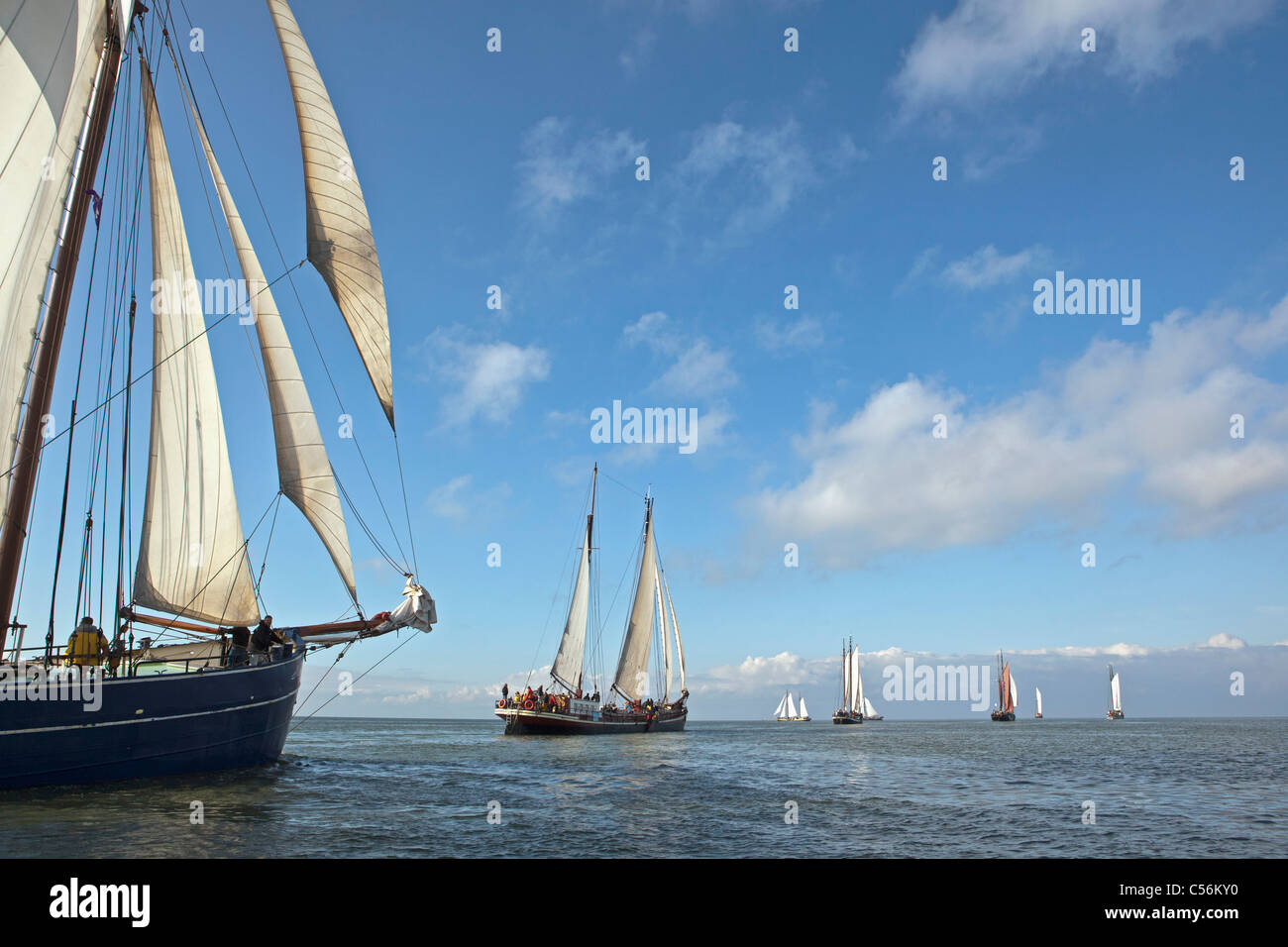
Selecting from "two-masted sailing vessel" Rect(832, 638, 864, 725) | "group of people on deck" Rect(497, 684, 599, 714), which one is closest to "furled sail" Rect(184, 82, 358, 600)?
"group of people on deck" Rect(497, 684, 599, 714)

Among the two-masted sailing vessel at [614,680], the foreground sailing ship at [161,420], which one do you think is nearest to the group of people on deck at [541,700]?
the two-masted sailing vessel at [614,680]

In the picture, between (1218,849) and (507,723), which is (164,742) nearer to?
(1218,849)

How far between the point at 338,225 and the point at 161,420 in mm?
8039

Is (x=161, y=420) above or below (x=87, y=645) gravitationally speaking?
above

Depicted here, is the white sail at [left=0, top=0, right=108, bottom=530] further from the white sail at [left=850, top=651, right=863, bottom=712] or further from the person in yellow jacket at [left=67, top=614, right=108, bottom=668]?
the white sail at [left=850, top=651, right=863, bottom=712]

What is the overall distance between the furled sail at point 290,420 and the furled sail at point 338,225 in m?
2.39

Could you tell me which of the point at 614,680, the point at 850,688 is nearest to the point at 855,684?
the point at 850,688

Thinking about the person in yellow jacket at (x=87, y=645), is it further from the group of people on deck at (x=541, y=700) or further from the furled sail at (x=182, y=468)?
the group of people on deck at (x=541, y=700)

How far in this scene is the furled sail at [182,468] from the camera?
25.2 m

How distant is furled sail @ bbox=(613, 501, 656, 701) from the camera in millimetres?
71688

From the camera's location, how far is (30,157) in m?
21.7

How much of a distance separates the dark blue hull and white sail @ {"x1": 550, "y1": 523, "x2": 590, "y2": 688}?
3920 cm

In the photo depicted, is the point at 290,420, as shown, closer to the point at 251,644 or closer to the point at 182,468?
the point at 182,468
